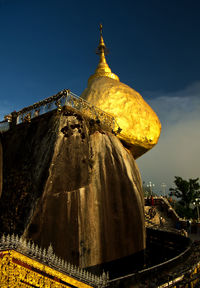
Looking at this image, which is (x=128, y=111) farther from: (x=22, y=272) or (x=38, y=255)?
(x=22, y=272)

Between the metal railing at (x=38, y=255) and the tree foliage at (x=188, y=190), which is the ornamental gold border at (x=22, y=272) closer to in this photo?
the metal railing at (x=38, y=255)

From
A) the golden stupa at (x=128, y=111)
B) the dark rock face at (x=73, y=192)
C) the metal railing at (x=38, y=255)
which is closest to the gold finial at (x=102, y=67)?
the golden stupa at (x=128, y=111)

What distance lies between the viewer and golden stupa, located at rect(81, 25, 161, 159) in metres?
14.8

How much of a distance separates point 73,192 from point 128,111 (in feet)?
28.7

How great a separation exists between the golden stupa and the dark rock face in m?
3.33

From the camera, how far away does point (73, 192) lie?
8.66m

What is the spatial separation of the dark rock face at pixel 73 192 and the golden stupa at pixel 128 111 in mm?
3335

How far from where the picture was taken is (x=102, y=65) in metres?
21.8

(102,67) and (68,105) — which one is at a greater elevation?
(102,67)

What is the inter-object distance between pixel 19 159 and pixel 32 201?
364cm

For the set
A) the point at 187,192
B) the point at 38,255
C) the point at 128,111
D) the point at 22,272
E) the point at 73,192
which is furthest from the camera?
the point at 187,192

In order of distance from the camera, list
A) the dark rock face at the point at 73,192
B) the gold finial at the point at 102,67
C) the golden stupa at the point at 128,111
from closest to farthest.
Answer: the dark rock face at the point at 73,192 → the golden stupa at the point at 128,111 → the gold finial at the point at 102,67

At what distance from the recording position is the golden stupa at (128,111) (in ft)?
48.7

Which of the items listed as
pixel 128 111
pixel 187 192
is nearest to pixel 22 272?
pixel 128 111
